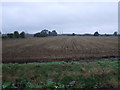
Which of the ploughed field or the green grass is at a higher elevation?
the ploughed field

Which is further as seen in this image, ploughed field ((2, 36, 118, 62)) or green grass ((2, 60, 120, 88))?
ploughed field ((2, 36, 118, 62))

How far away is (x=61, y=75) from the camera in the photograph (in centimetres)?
1088

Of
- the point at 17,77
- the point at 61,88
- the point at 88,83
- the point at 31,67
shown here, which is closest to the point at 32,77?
the point at 17,77

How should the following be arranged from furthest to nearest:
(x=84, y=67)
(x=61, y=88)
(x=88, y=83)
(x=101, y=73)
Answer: (x=84, y=67), (x=101, y=73), (x=88, y=83), (x=61, y=88)

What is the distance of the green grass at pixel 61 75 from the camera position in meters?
9.46

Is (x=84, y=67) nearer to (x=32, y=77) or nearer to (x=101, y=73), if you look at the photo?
(x=101, y=73)

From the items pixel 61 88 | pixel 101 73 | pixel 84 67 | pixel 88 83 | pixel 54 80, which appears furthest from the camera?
pixel 84 67

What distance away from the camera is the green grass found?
9.46m

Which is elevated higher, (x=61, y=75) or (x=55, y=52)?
(x=55, y=52)

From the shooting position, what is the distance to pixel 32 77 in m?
10.9

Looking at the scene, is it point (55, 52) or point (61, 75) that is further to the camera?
point (55, 52)

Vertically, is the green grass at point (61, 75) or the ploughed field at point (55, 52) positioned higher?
the ploughed field at point (55, 52)

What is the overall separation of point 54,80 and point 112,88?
3.17 m

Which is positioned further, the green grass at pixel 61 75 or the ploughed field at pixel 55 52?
the ploughed field at pixel 55 52
